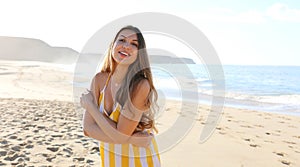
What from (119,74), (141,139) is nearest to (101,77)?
(119,74)

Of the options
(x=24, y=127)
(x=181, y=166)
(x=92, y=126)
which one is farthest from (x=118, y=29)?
(x=24, y=127)

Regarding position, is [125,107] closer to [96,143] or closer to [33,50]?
[96,143]

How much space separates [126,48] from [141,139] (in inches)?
22.3

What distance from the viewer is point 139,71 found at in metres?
1.77

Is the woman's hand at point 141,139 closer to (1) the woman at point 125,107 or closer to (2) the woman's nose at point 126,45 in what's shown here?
(1) the woman at point 125,107

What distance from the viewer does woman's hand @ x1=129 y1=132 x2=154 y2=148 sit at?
1.73m

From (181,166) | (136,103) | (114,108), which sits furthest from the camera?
(181,166)

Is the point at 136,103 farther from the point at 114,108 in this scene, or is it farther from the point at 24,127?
the point at 24,127

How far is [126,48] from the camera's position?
70.2 inches

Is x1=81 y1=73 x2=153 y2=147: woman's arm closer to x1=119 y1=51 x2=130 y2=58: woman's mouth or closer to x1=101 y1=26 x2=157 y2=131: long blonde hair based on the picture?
Result: x1=101 y1=26 x2=157 y2=131: long blonde hair

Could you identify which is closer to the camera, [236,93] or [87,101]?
[87,101]

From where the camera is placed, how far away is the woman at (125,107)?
5.53 feet

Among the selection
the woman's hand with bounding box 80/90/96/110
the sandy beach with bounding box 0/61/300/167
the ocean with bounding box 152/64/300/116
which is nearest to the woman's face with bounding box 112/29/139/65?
the woman's hand with bounding box 80/90/96/110

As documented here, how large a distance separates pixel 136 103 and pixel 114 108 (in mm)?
183
